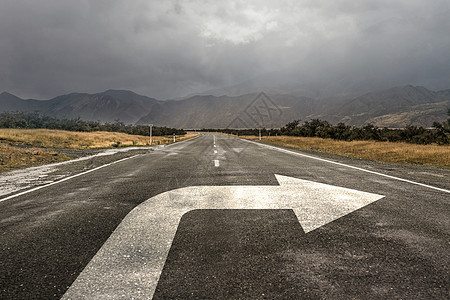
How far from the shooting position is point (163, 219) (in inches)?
109

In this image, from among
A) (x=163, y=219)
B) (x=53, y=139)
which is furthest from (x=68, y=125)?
(x=163, y=219)

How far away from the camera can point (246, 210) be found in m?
3.08

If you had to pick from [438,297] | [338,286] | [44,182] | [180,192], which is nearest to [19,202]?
[44,182]

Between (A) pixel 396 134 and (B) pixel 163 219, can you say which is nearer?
(B) pixel 163 219

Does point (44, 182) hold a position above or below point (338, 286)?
below

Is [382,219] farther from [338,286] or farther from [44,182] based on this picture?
[44,182]

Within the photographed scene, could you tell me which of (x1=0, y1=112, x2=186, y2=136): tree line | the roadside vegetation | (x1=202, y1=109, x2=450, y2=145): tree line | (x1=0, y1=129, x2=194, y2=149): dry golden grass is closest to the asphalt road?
the roadside vegetation

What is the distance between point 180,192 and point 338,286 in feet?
9.75

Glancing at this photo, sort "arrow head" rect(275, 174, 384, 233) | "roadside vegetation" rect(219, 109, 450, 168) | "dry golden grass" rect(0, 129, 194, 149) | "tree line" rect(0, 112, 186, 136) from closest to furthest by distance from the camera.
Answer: "arrow head" rect(275, 174, 384, 233)
"roadside vegetation" rect(219, 109, 450, 168)
"dry golden grass" rect(0, 129, 194, 149)
"tree line" rect(0, 112, 186, 136)

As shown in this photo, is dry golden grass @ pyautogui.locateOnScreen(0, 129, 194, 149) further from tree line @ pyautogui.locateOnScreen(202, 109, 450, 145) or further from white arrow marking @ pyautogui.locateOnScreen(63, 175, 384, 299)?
tree line @ pyautogui.locateOnScreen(202, 109, 450, 145)

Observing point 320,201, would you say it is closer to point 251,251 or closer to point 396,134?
point 251,251

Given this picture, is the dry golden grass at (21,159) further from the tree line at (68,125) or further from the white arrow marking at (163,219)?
the tree line at (68,125)

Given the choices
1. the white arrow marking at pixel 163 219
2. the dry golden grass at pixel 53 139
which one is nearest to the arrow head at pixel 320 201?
the white arrow marking at pixel 163 219

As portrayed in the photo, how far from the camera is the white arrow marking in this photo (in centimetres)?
158
